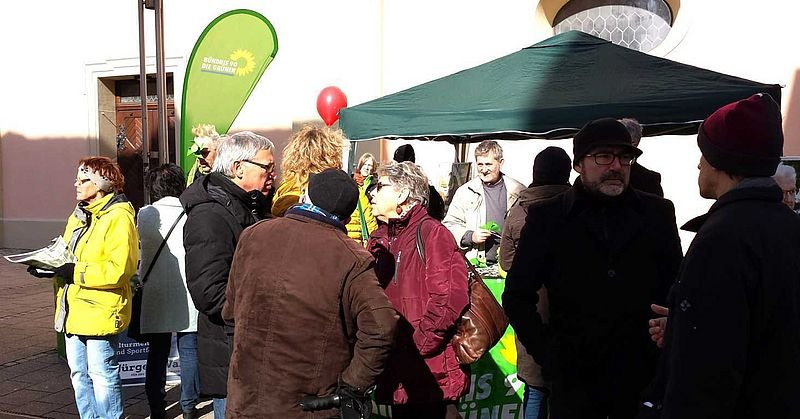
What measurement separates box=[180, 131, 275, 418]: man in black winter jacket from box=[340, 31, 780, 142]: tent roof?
→ 1529 millimetres

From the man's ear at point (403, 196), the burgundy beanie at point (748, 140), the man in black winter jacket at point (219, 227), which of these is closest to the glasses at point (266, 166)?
the man in black winter jacket at point (219, 227)

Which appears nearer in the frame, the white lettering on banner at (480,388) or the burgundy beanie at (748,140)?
the burgundy beanie at (748,140)

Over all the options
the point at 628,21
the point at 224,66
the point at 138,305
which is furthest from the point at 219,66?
the point at 628,21

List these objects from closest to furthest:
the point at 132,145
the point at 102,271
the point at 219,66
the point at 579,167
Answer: the point at 579,167
the point at 102,271
the point at 219,66
the point at 132,145

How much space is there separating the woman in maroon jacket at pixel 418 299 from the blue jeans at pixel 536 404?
728 millimetres

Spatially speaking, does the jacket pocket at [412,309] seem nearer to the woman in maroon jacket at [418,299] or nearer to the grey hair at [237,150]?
the woman in maroon jacket at [418,299]

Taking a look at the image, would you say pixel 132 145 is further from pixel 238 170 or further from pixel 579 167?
pixel 579 167

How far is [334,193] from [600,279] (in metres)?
1.03

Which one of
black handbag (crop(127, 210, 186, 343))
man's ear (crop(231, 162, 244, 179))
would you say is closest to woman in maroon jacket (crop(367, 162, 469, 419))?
man's ear (crop(231, 162, 244, 179))

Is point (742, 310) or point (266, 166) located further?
point (266, 166)

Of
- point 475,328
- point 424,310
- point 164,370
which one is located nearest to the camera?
point 424,310

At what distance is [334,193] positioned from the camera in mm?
2521

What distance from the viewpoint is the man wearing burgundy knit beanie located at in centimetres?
171

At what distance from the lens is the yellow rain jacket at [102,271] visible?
3.76 m
